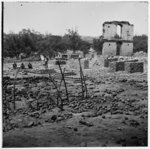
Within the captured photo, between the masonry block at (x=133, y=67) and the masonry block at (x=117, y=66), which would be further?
the masonry block at (x=117, y=66)

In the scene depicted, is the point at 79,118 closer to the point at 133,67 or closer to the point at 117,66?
the point at 133,67

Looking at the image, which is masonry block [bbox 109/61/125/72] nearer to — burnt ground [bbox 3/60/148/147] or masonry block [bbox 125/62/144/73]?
masonry block [bbox 125/62/144/73]

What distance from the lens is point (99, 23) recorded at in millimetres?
7121

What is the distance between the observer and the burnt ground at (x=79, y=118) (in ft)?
16.1

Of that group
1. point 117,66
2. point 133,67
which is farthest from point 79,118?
point 117,66

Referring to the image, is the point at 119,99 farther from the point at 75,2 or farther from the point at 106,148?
the point at 75,2

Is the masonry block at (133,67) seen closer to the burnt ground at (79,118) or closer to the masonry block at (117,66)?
the masonry block at (117,66)

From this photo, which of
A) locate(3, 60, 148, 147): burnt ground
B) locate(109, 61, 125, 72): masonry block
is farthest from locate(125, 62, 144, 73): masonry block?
locate(3, 60, 148, 147): burnt ground

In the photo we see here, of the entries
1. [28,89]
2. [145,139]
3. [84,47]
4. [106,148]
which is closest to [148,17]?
[145,139]

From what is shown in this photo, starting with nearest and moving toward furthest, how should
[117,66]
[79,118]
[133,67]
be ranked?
[79,118] < [133,67] < [117,66]

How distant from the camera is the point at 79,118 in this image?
566cm

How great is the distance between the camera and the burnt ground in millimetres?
4918

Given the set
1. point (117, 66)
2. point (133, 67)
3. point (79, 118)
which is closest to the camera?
point (79, 118)

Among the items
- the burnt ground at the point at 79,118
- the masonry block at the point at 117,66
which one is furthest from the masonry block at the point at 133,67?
the burnt ground at the point at 79,118
